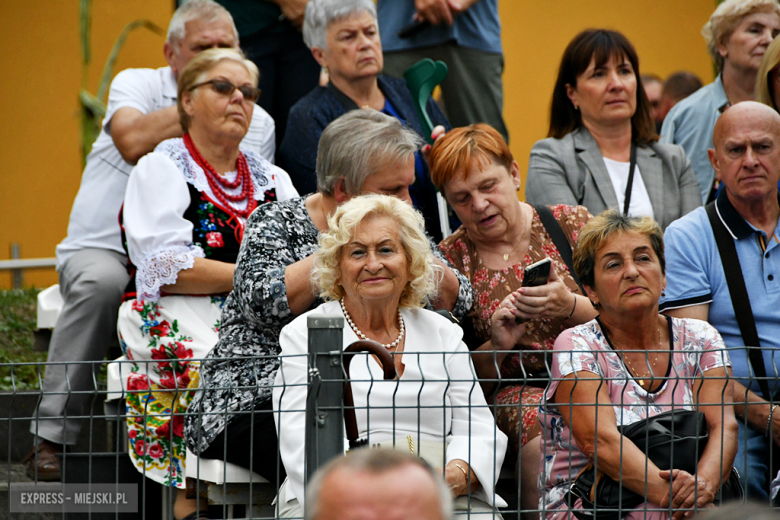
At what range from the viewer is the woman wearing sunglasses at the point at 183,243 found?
12.7ft

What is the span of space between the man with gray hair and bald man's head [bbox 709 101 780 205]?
2325mm

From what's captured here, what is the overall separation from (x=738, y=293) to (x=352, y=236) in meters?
1.62

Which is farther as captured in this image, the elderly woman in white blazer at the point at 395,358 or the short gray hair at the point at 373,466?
the elderly woman in white blazer at the point at 395,358

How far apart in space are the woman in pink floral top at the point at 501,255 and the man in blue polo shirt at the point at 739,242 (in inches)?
16.4

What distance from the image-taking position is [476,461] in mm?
3135

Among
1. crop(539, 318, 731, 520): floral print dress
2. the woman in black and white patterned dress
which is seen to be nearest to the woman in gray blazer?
the woman in black and white patterned dress

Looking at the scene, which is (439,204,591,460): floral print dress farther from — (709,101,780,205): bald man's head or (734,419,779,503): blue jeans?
(734,419,779,503): blue jeans

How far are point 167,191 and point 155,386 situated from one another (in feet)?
2.70

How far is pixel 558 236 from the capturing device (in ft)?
13.4

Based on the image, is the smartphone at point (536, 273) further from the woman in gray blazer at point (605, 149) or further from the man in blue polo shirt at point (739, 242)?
the woman in gray blazer at point (605, 149)

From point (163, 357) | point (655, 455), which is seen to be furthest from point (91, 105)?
point (655, 455)

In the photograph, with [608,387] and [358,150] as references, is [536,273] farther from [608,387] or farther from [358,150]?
[358,150]

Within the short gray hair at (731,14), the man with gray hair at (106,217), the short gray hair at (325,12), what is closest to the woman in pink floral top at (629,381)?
the short gray hair at (325,12)

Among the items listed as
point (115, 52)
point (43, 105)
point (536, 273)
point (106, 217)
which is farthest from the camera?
point (43, 105)
